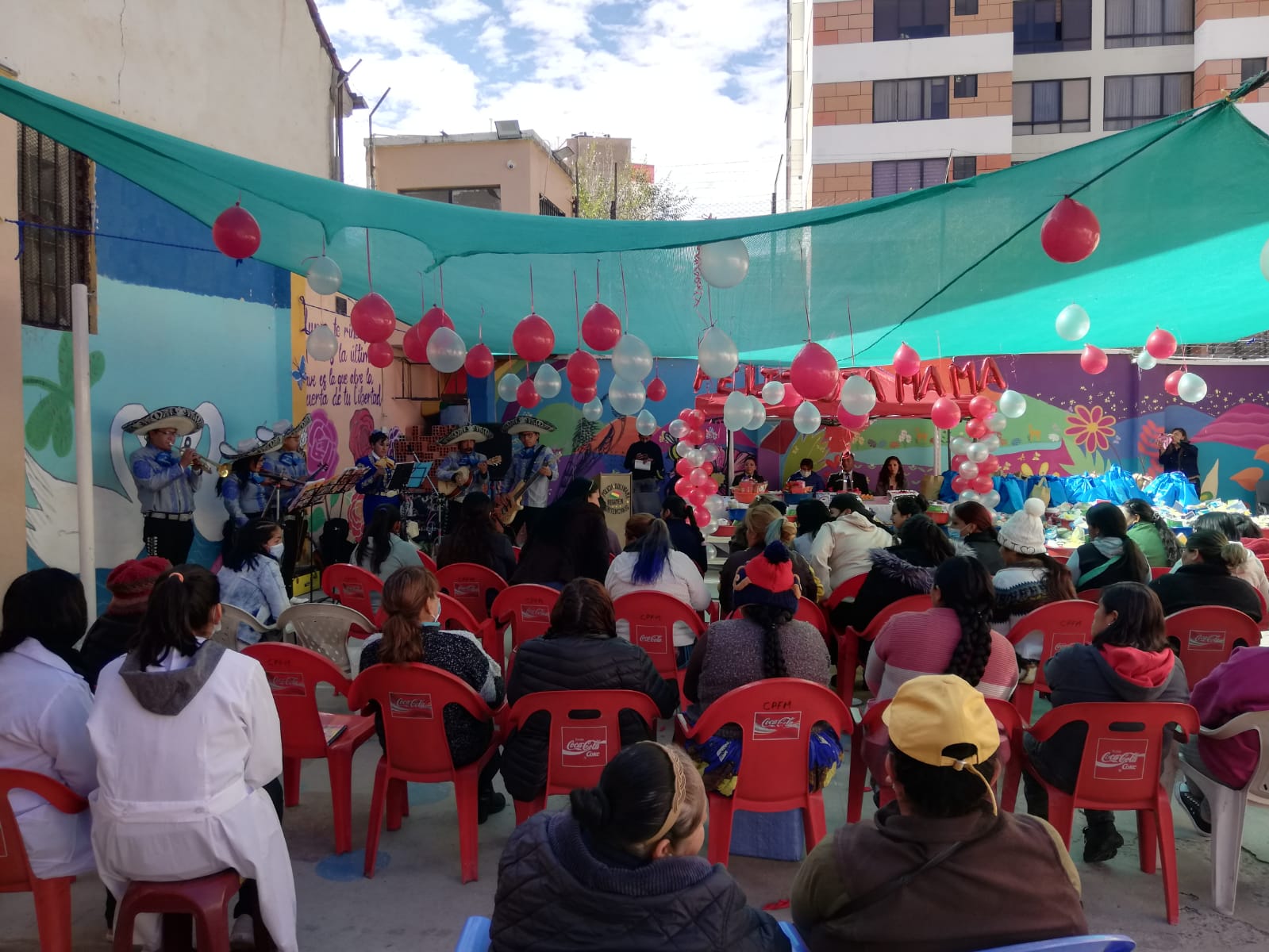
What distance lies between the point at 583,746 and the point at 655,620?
146cm

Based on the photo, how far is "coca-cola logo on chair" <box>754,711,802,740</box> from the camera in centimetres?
286

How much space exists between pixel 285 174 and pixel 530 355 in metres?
2.09

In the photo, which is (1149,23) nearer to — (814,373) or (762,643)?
(814,373)

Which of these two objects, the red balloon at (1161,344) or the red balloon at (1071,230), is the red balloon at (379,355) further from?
the red balloon at (1161,344)

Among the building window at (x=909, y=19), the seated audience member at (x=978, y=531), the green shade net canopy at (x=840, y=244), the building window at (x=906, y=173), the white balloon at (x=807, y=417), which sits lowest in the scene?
the seated audience member at (x=978, y=531)

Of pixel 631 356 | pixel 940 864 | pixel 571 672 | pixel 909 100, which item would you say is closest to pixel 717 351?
pixel 631 356

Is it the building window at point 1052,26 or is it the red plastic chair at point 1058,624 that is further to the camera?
the building window at point 1052,26

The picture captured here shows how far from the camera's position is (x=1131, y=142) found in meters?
3.82

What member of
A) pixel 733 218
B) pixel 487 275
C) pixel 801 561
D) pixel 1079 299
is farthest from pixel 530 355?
pixel 1079 299

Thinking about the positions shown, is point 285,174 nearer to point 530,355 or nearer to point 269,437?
point 530,355

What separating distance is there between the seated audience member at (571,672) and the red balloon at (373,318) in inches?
122

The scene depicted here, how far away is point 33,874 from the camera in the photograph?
240 cm

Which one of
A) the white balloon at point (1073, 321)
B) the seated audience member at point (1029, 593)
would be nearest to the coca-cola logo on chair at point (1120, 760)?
the seated audience member at point (1029, 593)

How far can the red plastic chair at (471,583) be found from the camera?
17.5ft
